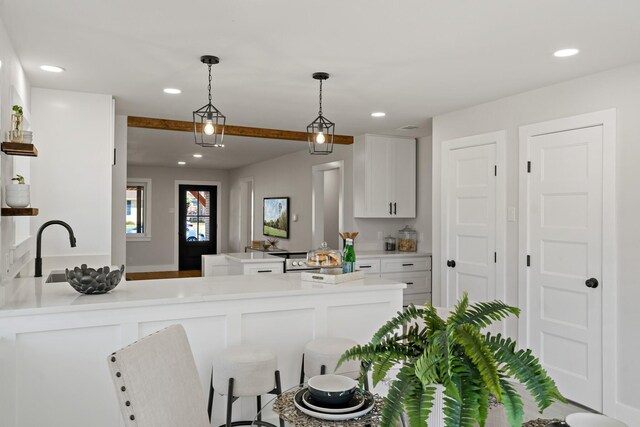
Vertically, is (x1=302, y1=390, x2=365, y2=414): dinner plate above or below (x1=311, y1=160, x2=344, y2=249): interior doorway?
below

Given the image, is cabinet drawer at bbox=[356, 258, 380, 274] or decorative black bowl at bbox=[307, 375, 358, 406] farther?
cabinet drawer at bbox=[356, 258, 380, 274]

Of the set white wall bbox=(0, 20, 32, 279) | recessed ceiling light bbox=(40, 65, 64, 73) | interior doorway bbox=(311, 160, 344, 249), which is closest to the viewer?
white wall bbox=(0, 20, 32, 279)

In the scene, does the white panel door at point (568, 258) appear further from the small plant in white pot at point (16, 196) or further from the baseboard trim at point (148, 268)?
the baseboard trim at point (148, 268)

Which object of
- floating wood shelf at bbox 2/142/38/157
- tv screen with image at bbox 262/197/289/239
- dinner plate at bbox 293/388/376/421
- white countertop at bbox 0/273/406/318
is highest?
floating wood shelf at bbox 2/142/38/157

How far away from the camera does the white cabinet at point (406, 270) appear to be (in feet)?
18.0

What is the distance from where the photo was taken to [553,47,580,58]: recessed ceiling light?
112 inches

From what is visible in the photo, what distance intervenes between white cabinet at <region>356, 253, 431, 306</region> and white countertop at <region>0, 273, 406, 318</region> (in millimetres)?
2297

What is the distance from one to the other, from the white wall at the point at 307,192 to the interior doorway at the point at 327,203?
0.09 metres

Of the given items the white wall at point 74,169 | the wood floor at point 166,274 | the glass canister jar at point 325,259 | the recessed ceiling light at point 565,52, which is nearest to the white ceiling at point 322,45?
the recessed ceiling light at point 565,52

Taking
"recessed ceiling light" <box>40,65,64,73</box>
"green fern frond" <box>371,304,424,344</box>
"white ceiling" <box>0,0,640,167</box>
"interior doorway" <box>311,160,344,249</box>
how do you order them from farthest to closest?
"interior doorway" <box>311,160,344,249</box> < "recessed ceiling light" <box>40,65,64,73</box> < "white ceiling" <box>0,0,640,167</box> < "green fern frond" <box>371,304,424,344</box>

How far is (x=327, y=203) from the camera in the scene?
8.89m

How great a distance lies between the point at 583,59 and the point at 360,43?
4.76ft

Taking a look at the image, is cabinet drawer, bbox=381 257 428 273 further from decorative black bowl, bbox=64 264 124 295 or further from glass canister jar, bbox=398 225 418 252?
decorative black bowl, bbox=64 264 124 295

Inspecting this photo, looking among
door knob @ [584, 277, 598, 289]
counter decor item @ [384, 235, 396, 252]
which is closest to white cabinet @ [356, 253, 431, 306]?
counter decor item @ [384, 235, 396, 252]
